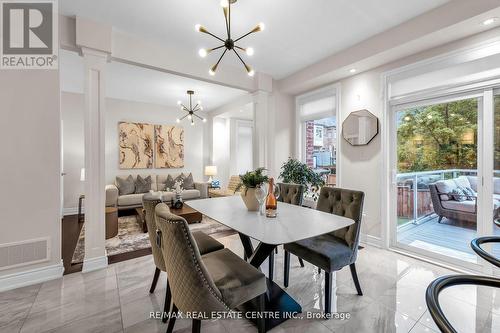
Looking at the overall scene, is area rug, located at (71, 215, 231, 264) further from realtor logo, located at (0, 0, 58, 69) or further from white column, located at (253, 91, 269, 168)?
realtor logo, located at (0, 0, 58, 69)

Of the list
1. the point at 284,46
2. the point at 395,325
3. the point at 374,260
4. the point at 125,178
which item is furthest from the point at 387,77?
the point at 125,178

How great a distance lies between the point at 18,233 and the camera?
2346 millimetres

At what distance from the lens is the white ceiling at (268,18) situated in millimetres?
2377

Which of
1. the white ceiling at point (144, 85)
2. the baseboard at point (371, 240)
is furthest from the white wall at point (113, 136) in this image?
the baseboard at point (371, 240)

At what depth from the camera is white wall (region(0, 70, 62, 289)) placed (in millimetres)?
2301

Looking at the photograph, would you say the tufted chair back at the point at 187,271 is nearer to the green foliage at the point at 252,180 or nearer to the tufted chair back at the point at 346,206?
the green foliage at the point at 252,180

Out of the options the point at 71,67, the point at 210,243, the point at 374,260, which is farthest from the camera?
the point at 71,67

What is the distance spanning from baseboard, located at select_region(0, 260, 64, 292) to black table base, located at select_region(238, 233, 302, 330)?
6.77 feet

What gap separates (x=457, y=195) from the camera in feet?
9.37

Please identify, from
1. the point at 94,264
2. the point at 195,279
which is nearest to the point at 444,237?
the point at 195,279

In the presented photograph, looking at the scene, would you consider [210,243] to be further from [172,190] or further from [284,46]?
[172,190]

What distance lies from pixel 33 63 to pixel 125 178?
11.9ft

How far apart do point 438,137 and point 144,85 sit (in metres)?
5.16

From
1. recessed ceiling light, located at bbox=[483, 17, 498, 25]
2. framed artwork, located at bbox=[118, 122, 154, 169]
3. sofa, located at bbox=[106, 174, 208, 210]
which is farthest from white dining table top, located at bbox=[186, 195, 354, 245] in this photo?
framed artwork, located at bbox=[118, 122, 154, 169]
